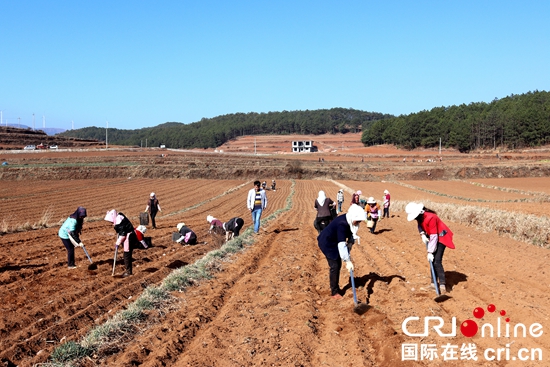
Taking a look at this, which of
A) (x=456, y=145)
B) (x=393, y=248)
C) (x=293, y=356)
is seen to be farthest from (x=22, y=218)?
(x=456, y=145)

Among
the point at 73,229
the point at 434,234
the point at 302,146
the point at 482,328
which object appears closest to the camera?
the point at 482,328

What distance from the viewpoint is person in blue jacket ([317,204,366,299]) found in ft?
24.5

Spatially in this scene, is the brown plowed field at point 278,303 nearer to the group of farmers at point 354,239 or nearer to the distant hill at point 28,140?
the group of farmers at point 354,239

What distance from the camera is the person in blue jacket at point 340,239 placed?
7480mm

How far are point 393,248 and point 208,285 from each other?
19.4 feet

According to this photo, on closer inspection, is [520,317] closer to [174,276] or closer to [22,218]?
[174,276]

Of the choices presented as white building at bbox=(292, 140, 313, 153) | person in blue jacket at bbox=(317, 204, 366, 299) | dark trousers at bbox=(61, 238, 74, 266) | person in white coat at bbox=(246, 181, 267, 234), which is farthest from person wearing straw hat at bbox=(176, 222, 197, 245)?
white building at bbox=(292, 140, 313, 153)

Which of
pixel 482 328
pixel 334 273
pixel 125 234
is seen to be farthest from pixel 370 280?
pixel 125 234

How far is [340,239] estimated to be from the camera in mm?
7727

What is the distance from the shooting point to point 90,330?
22.3 ft

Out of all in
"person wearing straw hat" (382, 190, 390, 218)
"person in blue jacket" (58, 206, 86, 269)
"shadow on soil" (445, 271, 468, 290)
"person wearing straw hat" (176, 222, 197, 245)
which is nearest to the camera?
"shadow on soil" (445, 271, 468, 290)

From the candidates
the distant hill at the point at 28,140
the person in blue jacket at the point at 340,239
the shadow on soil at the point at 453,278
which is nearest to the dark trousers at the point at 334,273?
the person in blue jacket at the point at 340,239

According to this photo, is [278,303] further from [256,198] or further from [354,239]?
[256,198]

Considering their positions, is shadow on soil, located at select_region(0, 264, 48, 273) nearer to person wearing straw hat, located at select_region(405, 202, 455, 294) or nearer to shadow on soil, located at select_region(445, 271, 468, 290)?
person wearing straw hat, located at select_region(405, 202, 455, 294)
